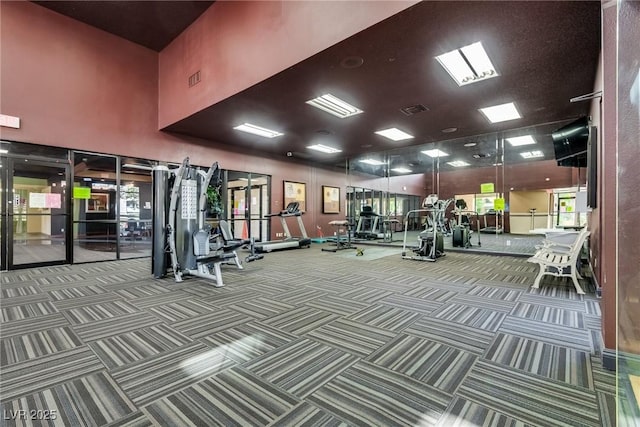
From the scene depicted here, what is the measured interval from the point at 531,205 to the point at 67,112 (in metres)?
14.8

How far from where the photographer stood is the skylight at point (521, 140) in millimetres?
7609

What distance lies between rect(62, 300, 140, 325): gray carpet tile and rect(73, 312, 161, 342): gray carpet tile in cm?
10

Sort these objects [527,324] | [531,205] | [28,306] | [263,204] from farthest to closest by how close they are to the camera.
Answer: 1. [531,205]
2. [263,204]
3. [28,306]
4. [527,324]

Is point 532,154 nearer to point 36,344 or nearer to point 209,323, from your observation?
point 209,323

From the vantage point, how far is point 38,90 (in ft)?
16.0

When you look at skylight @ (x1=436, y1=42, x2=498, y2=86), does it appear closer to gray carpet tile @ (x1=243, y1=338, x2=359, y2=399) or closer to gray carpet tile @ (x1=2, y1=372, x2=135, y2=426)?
gray carpet tile @ (x1=243, y1=338, x2=359, y2=399)

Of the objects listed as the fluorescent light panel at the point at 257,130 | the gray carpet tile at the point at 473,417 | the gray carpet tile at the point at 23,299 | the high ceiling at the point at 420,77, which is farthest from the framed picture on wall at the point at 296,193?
the gray carpet tile at the point at 473,417

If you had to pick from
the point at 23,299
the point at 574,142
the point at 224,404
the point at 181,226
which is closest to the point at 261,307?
the point at 224,404

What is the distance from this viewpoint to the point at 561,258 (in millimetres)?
3707

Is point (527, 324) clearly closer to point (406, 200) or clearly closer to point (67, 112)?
point (67, 112)

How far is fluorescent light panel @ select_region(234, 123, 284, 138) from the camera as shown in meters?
6.51

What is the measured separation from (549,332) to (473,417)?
150 centimetres

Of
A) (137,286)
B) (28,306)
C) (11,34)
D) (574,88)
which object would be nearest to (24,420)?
(28,306)

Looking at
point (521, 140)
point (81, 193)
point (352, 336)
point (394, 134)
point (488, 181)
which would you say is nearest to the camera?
point (352, 336)
